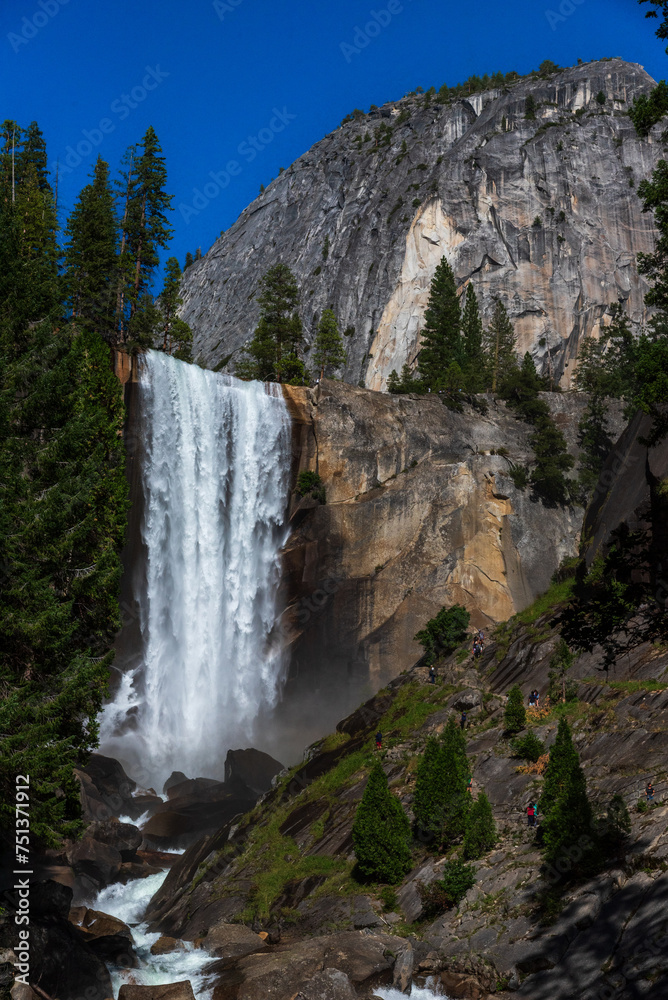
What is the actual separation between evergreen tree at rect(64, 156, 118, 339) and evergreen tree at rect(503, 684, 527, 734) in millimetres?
37142

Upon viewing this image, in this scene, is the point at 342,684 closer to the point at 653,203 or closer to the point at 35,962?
the point at 35,962

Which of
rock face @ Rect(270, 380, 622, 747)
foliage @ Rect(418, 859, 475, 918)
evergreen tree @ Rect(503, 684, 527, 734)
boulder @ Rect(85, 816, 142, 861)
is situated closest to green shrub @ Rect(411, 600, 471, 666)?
rock face @ Rect(270, 380, 622, 747)

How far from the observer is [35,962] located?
20734 millimetres

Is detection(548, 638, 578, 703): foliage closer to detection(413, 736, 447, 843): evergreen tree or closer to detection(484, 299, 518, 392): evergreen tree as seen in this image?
detection(413, 736, 447, 843): evergreen tree

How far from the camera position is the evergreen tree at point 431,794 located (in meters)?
27.4

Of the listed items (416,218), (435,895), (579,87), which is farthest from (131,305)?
(579,87)

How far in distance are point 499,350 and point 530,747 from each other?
64749 millimetres

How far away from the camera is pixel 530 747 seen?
29359 mm

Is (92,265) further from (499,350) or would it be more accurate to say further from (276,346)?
(499,350)

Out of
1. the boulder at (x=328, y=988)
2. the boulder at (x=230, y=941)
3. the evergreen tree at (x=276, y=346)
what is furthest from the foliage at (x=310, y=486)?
the boulder at (x=328, y=988)

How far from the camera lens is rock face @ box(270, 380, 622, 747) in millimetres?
54031

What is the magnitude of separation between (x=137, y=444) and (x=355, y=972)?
125 feet

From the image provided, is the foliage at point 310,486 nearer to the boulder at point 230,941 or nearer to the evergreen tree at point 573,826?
the boulder at point 230,941

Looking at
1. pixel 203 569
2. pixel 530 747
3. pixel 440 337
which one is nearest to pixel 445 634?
pixel 530 747
